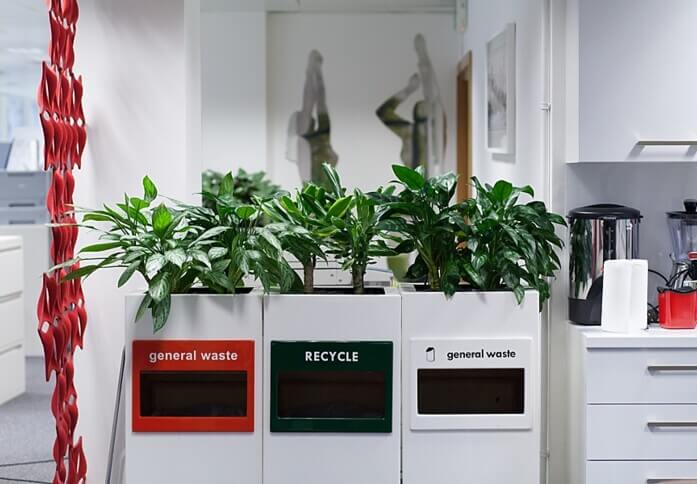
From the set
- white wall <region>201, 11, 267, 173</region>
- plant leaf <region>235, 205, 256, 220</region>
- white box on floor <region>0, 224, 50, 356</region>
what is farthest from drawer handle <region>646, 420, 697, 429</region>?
white wall <region>201, 11, 267, 173</region>

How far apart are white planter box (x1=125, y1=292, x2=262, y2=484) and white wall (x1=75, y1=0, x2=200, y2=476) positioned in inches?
22.3

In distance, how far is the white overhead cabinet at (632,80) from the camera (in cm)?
297

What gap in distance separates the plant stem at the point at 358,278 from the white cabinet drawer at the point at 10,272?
9.80 feet

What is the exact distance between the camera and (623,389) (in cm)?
284

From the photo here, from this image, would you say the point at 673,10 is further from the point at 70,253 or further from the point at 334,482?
the point at 70,253

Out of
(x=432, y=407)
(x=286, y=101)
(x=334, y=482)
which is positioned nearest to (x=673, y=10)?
(x=432, y=407)

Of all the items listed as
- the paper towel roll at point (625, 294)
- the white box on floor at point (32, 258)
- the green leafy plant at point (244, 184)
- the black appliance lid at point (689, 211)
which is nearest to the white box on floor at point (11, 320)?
the white box on floor at point (32, 258)

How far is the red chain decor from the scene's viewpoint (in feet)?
9.15

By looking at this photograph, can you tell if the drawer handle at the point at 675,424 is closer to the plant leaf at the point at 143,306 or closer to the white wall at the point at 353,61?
the plant leaf at the point at 143,306

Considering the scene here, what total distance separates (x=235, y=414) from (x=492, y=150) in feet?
8.56

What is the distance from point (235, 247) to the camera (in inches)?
107

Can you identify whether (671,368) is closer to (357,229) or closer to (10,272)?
(357,229)

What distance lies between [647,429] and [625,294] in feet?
1.35

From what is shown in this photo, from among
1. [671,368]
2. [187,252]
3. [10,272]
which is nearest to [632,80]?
[671,368]
